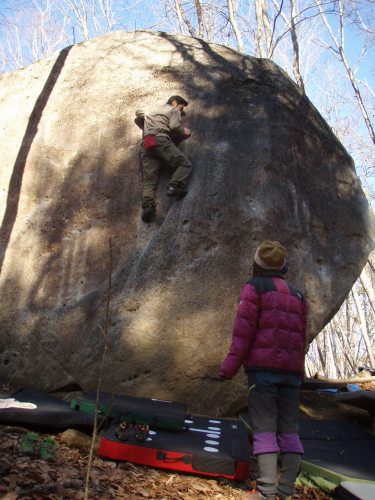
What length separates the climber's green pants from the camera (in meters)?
5.91

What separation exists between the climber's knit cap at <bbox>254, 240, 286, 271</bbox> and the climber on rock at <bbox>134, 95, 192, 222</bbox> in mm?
2500

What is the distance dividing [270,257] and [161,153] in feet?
9.96

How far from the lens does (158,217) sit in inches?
233

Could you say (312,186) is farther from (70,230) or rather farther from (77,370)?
(77,370)

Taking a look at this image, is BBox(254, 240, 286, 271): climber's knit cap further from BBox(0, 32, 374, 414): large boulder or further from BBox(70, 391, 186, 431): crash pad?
BBox(0, 32, 374, 414): large boulder

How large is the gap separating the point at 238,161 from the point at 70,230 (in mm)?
2428

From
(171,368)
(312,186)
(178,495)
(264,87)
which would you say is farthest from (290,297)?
(264,87)

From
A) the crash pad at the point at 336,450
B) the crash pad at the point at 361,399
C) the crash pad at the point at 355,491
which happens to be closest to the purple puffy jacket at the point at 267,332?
the crash pad at the point at 355,491

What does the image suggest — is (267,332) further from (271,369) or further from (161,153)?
(161,153)

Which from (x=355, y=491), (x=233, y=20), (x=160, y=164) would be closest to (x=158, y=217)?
(x=160, y=164)

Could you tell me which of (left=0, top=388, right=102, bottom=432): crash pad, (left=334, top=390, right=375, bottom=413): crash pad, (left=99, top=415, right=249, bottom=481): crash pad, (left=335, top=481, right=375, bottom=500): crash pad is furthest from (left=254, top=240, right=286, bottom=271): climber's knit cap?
(left=334, top=390, right=375, bottom=413): crash pad

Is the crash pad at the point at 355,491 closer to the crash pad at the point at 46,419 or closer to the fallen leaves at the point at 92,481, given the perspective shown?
the fallen leaves at the point at 92,481

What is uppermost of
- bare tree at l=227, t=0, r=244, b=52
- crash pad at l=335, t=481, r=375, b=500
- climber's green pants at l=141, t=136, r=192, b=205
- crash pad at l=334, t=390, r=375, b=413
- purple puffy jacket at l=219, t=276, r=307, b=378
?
bare tree at l=227, t=0, r=244, b=52

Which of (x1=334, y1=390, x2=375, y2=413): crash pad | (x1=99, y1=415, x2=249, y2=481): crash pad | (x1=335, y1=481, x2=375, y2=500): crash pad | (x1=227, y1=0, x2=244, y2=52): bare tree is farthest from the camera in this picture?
(x1=227, y1=0, x2=244, y2=52): bare tree
